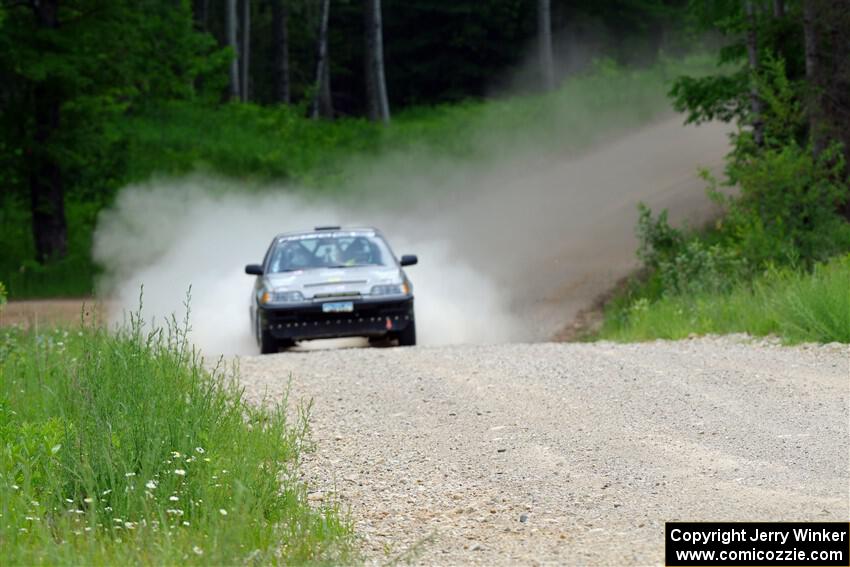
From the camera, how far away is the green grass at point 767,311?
15266 mm

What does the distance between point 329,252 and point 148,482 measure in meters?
12.3

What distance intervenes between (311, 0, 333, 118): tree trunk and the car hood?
32.5 m

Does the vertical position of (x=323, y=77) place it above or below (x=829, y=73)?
above

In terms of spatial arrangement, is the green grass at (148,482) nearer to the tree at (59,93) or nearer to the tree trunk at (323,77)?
the tree at (59,93)

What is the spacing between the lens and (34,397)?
36.6 ft

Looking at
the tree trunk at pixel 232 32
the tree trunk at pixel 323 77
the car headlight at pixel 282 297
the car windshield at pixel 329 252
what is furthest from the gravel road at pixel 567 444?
the tree trunk at pixel 323 77

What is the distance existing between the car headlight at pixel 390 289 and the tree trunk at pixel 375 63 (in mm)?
30493

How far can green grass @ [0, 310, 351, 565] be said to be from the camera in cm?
671

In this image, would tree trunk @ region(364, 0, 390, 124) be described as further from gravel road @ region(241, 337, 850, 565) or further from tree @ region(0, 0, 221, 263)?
gravel road @ region(241, 337, 850, 565)

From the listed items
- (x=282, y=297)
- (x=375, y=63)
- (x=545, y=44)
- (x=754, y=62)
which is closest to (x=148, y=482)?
(x=282, y=297)

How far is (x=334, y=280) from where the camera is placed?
18375 millimetres

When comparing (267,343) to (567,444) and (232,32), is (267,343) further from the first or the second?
(232,32)

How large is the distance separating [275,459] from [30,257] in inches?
1023

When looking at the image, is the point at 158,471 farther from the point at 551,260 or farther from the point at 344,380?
the point at 551,260
